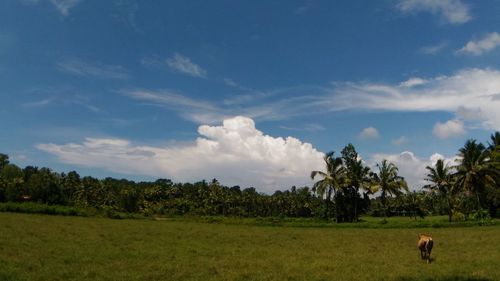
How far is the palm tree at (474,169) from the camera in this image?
6994cm

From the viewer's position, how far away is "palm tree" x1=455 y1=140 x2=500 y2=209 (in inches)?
2753

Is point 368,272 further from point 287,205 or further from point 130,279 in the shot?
point 287,205

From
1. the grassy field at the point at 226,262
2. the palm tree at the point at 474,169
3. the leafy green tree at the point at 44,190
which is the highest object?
the palm tree at the point at 474,169

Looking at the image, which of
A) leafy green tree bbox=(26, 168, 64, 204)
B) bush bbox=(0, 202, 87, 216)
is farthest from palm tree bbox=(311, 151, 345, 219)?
leafy green tree bbox=(26, 168, 64, 204)

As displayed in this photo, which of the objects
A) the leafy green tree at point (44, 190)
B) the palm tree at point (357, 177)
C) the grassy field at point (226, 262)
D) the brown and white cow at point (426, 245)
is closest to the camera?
the grassy field at point (226, 262)

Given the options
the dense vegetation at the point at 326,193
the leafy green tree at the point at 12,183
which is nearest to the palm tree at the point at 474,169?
the dense vegetation at the point at 326,193

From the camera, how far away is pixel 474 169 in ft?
229

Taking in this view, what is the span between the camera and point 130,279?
16.7 metres

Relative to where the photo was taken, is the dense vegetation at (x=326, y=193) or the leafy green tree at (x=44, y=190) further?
the leafy green tree at (x=44, y=190)

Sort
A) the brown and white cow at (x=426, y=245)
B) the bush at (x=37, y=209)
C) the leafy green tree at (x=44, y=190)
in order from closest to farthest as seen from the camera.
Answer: the brown and white cow at (x=426, y=245)
the bush at (x=37, y=209)
the leafy green tree at (x=44, y=190)

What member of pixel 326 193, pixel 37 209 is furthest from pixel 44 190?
pixel 326 193

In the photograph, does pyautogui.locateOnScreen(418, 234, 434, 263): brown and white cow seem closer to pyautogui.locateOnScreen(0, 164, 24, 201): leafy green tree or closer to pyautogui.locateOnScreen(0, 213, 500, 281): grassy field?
pyautogui.locateOnScreen(0, 213, 500, 281): grassy field

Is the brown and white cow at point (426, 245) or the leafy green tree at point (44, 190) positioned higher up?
the leafy green tree at point (44, 190)

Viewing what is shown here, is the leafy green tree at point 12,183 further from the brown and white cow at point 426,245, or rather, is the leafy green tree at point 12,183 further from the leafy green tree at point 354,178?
the brown and white cow at point 426,245
